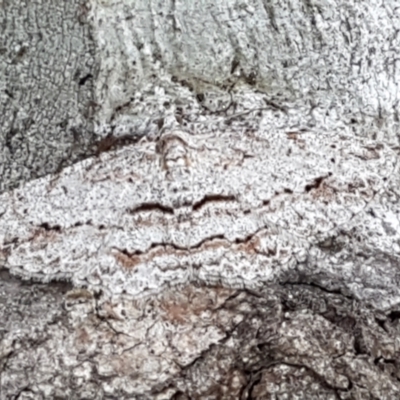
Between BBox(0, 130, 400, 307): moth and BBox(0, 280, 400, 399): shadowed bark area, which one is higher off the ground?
BBox(0, 130, 400, 307): moth

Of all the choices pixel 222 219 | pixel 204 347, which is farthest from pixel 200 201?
pixel 204 347

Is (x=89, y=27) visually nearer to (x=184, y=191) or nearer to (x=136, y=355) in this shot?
(x=184, y=191)

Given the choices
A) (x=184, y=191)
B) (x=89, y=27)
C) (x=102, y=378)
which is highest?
(x=89, y=27)

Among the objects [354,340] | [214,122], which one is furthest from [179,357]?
[214,122]

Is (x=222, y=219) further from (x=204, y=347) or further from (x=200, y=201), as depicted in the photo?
(x=204, y=347)

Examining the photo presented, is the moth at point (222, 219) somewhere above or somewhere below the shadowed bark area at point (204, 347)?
above

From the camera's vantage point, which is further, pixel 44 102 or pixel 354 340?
pixel 44 102
